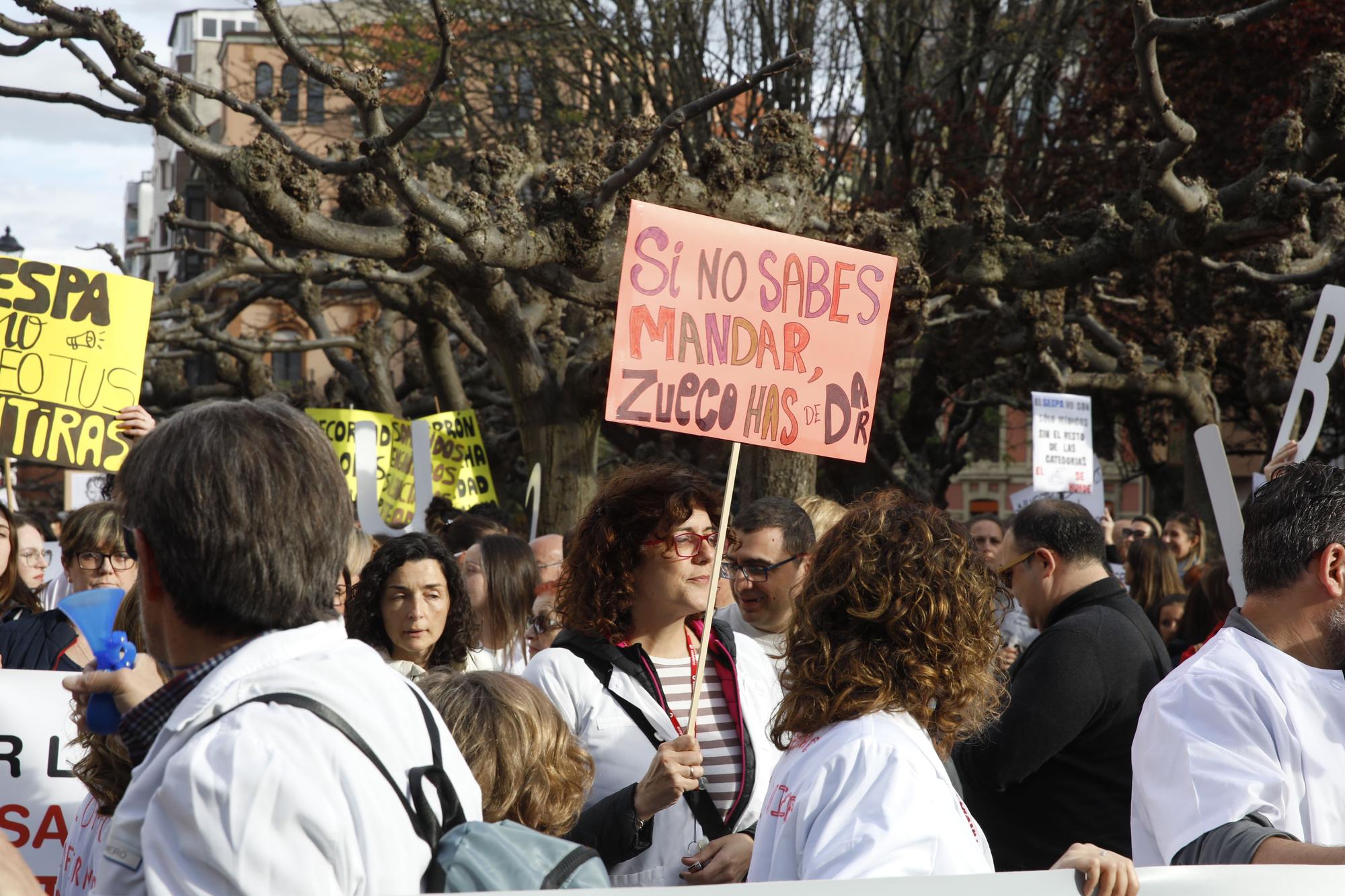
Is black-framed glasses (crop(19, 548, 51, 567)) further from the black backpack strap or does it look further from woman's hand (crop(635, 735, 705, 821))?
woman's hand (crop(635, 735, 705, 821))

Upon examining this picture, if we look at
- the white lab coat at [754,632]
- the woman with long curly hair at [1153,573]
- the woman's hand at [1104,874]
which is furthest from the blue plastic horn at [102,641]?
the woman with long curly hair at [1153,573]

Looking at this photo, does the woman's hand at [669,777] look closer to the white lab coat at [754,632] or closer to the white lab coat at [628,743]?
the white lab coat at [628,743]

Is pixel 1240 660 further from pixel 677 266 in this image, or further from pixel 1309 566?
pixel 677 266

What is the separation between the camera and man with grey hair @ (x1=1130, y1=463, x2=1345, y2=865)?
8.48 ft

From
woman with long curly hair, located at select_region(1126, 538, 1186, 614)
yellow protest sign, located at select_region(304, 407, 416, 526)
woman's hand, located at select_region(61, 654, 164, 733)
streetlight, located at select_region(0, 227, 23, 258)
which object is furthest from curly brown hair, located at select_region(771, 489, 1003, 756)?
streetlight, located at select_region(0, 227, 23, 258)

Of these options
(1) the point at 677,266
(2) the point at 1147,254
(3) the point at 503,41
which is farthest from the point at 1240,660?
(3) the point at 503,41

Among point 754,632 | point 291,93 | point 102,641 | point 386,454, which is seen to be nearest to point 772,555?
point 754,632

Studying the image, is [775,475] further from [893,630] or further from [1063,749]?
[893,630]

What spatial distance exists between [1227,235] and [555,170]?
4.83m

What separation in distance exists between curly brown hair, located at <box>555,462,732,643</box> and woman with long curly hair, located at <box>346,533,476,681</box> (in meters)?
0.92

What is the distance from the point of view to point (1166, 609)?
7.56 meters

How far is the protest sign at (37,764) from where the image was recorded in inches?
153

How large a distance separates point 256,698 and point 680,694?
6.26 feet

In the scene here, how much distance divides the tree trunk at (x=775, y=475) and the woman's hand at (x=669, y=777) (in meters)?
8.01
